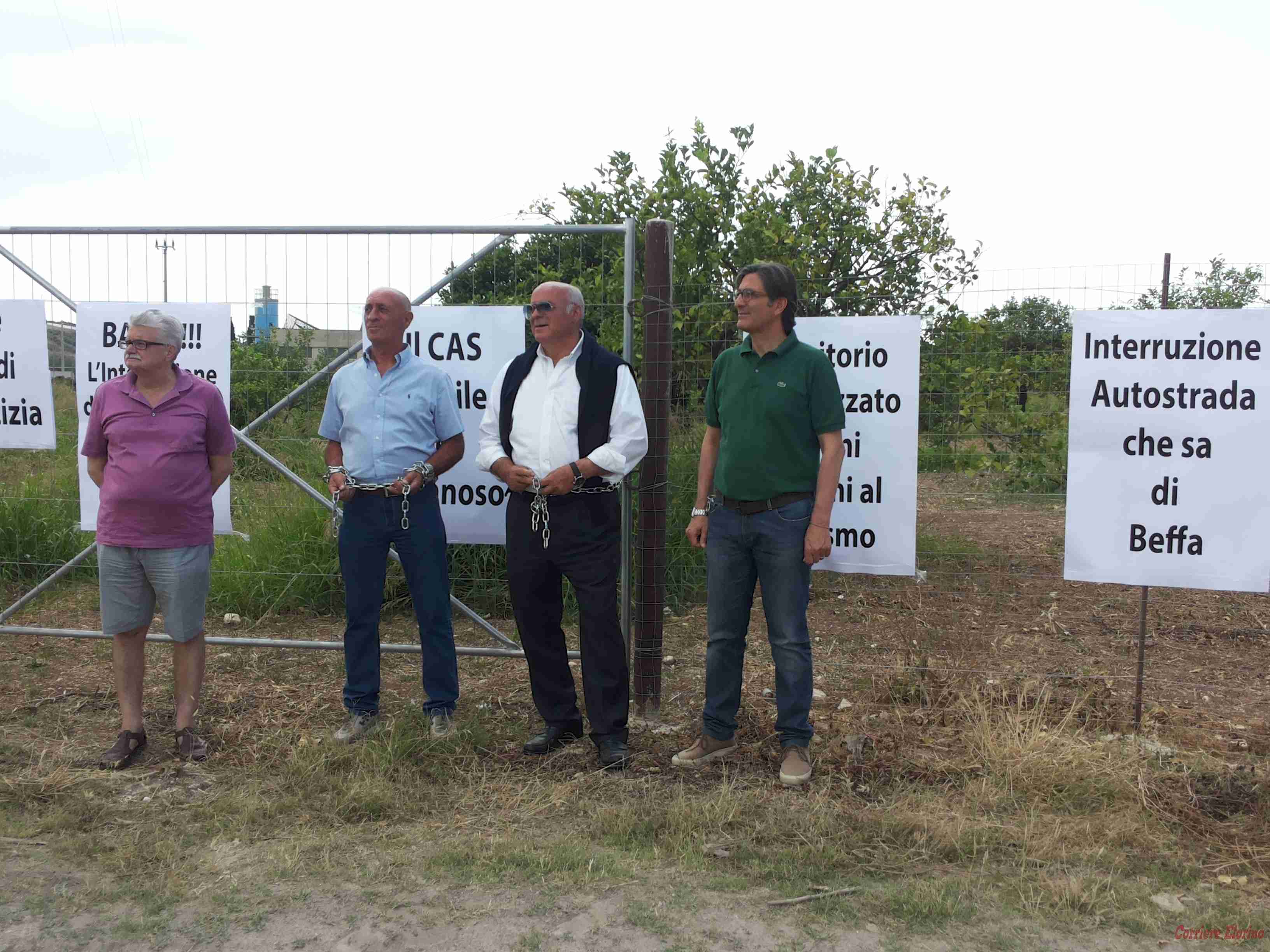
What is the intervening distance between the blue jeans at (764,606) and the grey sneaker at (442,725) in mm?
1154

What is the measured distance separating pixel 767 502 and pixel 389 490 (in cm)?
163

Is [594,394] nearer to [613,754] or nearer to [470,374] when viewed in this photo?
[470,374]

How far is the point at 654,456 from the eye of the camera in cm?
499

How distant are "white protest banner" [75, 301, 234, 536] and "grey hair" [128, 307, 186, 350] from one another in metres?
0.96

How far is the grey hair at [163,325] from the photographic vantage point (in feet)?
14.6

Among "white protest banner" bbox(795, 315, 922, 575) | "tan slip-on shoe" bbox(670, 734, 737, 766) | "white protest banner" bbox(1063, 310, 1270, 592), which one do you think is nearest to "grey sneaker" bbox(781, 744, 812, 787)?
"tan slip-on shoe" bbox(670, 734, 737, 766)

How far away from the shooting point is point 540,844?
12.5 feet

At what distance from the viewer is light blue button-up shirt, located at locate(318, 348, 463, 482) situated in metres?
4.70

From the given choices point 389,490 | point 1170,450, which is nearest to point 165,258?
point 389,490

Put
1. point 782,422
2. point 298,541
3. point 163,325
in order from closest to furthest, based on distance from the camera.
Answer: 1. point 782,422
2. point 163,325
3. point 298,541

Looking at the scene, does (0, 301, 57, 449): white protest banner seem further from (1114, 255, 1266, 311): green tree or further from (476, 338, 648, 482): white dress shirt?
(1114, 255, 1266, 311): green tree

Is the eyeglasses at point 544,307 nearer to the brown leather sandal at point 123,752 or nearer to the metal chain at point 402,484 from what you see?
the metal chain at point 402,484

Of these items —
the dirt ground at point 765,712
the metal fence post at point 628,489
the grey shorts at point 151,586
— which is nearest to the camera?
the dirt ground at point 765,712

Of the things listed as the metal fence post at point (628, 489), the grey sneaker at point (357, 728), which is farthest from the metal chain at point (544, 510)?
the grey sneaker at point (357, 728)
